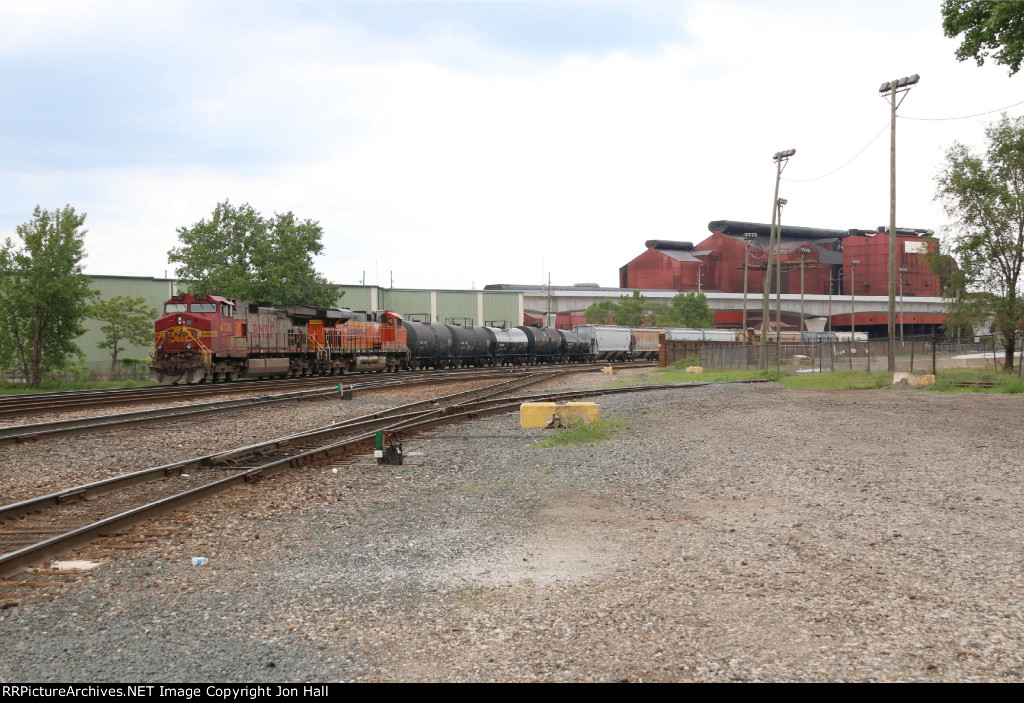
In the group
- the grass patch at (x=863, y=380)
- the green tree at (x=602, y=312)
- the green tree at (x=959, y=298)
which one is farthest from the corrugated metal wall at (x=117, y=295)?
the green tree at (x=602, y=312)

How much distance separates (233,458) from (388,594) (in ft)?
23.2

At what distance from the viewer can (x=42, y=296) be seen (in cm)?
3250

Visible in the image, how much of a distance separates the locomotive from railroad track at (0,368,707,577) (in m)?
14.6

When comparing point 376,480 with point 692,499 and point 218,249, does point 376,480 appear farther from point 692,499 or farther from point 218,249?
point 218,249

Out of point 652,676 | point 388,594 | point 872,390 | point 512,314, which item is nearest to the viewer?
point 652,676

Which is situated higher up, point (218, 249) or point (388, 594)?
point (218, 249)

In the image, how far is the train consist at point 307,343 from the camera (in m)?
29.0

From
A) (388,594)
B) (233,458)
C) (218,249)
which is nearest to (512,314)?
(218,249)

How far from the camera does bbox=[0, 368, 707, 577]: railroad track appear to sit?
7.09 meters

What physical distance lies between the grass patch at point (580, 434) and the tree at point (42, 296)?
1046 inches

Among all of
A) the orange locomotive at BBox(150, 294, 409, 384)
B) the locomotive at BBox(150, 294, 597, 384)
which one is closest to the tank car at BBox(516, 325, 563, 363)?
the locomotive at BBox(150, 294, 597, 384)

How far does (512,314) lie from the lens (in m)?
84.3

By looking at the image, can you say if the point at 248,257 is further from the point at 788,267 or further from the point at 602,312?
the point at 788,267
